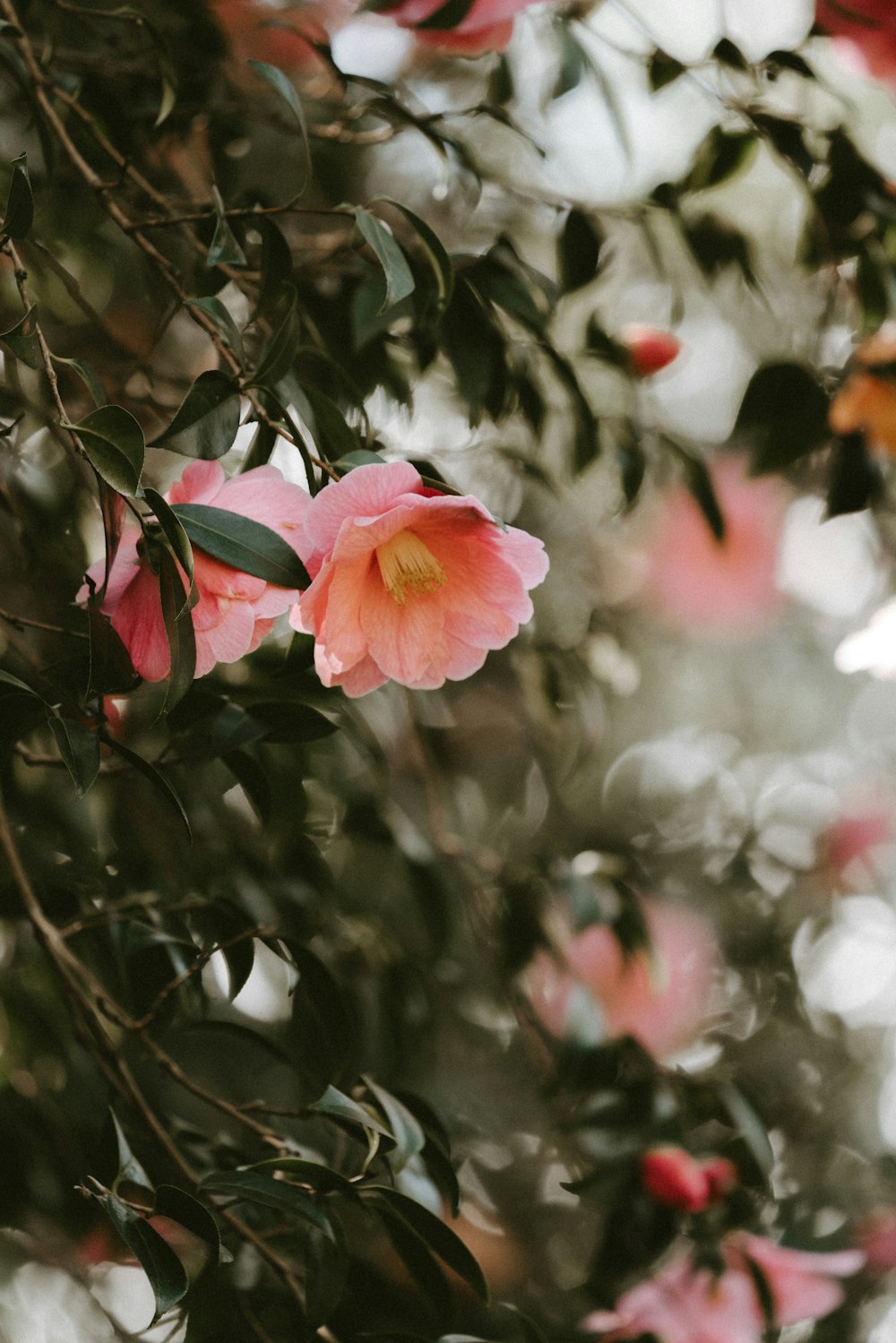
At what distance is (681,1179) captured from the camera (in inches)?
30.8

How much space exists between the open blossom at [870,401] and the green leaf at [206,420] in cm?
50

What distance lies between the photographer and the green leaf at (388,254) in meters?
0.50

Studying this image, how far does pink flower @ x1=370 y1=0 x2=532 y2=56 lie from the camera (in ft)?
2.38

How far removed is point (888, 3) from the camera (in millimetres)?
900

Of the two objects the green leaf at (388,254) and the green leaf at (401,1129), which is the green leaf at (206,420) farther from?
the green leaf at (401,1129)

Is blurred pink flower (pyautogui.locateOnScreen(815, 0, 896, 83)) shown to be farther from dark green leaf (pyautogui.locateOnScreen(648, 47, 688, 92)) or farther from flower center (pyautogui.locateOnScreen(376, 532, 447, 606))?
flower center (pyautogui.locateOnScreen(376, 532, 447, 606))

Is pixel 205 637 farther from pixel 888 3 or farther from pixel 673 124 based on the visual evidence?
pixel 673 124

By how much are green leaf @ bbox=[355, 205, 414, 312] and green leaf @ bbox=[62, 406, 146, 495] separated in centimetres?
14

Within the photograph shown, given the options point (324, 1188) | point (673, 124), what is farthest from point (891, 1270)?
point (673, 124)

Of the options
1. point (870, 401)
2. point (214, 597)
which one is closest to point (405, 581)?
point (214, 597)

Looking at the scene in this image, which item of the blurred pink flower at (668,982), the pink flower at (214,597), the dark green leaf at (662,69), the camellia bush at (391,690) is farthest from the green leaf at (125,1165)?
the blurred pink flower at (668,982)

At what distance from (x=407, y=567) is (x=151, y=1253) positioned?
1.11 ft

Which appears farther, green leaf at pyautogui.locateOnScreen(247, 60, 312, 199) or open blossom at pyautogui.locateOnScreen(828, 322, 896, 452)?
open blossom at pyautogui.locateOnScreen(828, 322, 896, 452)

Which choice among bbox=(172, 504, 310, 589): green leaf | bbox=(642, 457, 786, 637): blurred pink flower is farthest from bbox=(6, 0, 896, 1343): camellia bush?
bbox=(642, 457, 786, 637): blurred pink flower
